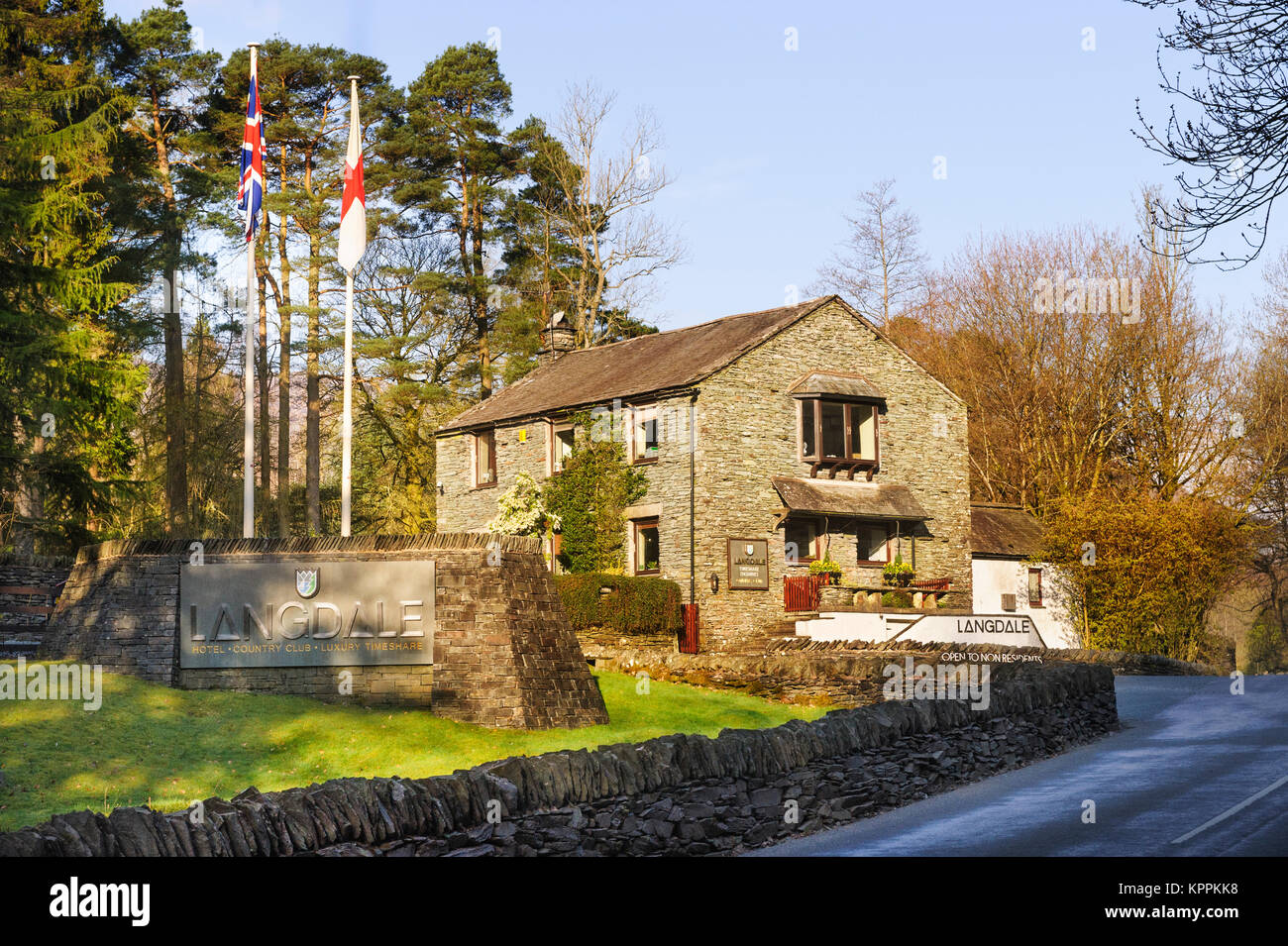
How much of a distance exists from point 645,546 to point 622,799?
84.6 feet

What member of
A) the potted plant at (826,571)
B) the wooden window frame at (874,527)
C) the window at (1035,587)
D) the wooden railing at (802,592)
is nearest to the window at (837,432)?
the wooden window frame at (874,527)

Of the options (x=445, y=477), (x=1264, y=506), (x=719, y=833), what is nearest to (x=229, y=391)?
(x=445, y=477)

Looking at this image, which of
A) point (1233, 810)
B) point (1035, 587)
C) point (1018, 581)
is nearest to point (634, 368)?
point (1018, 581)

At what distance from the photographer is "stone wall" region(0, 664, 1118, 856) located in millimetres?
8289

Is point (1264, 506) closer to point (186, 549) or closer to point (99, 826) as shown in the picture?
point (186, 549)

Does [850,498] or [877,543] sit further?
[877,543]

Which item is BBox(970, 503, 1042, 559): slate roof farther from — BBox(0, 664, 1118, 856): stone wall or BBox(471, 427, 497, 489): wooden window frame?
BBox(0, 664, 1118, 856): stone wall

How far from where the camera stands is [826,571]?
3538 centimetres

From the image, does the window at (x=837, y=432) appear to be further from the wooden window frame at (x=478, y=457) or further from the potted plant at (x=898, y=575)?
the wooden window frame at (x=478, y=457)

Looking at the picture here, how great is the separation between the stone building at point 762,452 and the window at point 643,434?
0.21ft

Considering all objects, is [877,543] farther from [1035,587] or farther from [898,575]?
[1035,587]

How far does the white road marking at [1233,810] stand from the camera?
10688mm

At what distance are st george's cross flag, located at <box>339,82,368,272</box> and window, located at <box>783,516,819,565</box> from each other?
1729 cm

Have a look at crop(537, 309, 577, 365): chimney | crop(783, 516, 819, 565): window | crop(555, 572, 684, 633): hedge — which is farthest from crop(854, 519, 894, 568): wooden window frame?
crop(537, 309, 577, 365): chimney
